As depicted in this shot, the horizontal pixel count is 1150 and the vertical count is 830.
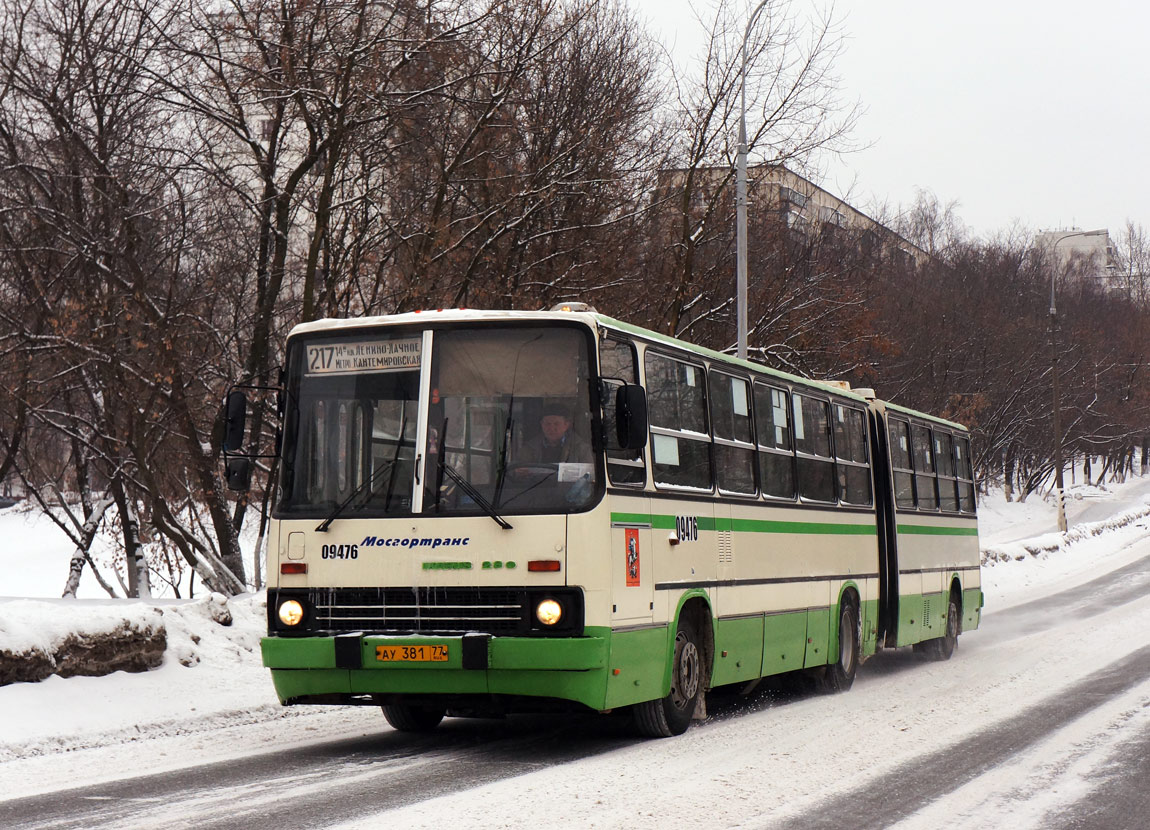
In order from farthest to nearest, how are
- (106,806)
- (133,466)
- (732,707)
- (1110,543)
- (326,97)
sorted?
(1110,543) < (133,466) < (326,97) < (732,707) < (106,806)

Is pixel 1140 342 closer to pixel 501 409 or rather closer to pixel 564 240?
pixel 564 240

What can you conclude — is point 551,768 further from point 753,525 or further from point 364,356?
point 753,525

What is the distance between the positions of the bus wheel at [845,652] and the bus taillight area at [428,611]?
6186 mm

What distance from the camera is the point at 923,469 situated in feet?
63.0

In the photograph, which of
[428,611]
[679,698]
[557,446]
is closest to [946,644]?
[679,698]

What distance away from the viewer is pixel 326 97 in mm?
17500

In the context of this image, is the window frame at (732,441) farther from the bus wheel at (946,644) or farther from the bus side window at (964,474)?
the bus side window at (964,474)

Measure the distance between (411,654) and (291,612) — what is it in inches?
38.9

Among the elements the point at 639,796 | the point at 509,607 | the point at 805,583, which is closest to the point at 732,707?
the point at 805,583

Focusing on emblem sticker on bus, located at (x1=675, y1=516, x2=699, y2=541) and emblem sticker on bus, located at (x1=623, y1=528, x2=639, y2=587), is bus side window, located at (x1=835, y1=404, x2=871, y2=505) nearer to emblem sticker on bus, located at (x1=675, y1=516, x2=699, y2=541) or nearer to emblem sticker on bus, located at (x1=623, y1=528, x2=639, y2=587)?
emblem sticker on bus, located at (x1=675, y1=516, x2=699, y2=541)

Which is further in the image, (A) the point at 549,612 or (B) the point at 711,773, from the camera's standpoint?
(A) the point at 549,612

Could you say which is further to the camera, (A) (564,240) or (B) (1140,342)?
(B) (1140,342)

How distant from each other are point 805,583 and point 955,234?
6650cm

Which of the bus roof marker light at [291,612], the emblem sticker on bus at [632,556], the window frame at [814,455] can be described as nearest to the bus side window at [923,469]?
the window frame at [814,455]
